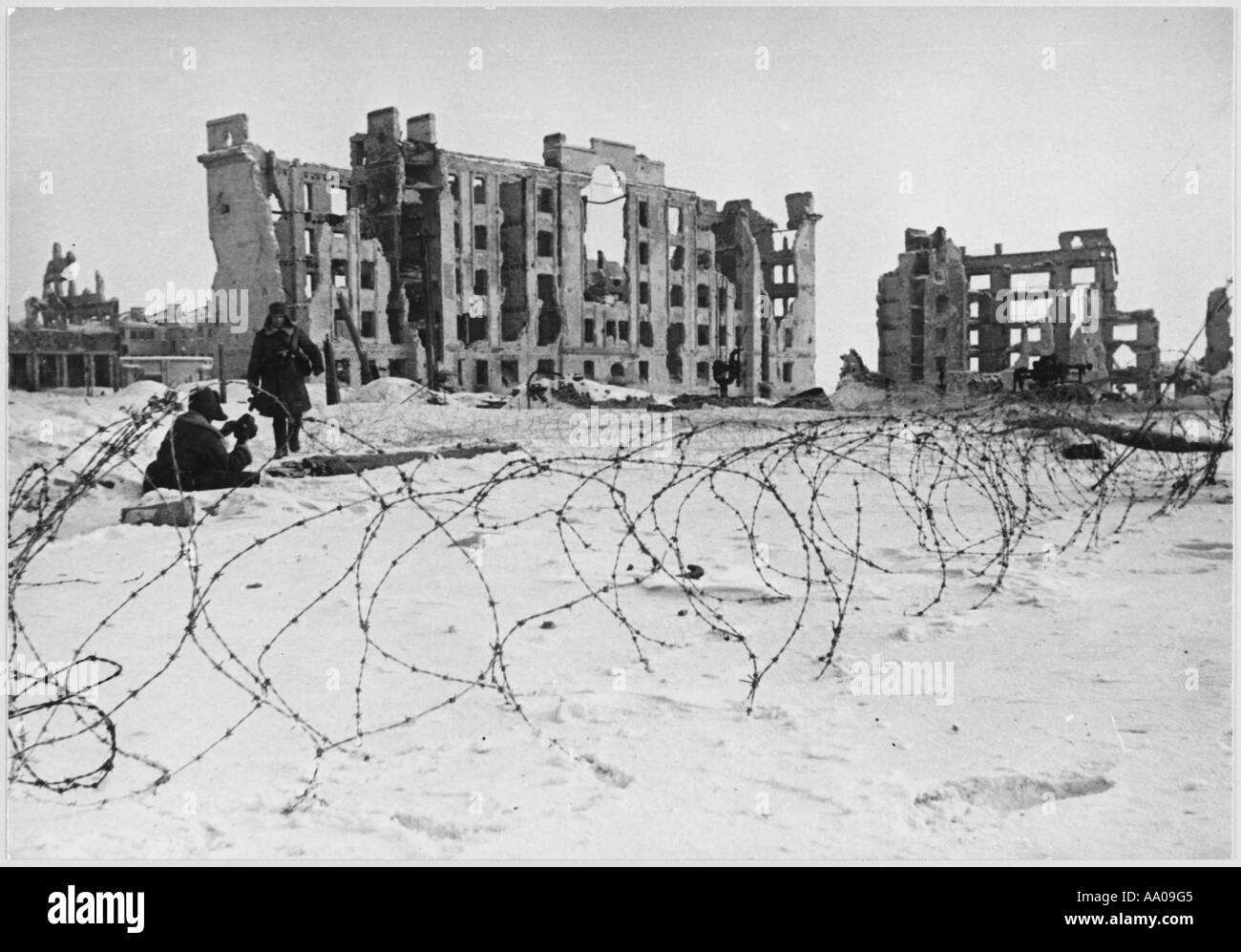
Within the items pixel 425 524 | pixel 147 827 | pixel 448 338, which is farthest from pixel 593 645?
pixel 448 338

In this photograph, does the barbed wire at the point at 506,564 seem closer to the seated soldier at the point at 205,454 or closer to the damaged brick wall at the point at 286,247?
the seated soldier at the point at 205,454

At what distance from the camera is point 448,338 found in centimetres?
1591

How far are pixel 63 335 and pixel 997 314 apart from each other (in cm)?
2554

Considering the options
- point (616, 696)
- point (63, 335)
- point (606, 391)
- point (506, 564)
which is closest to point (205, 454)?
point (63, 335)

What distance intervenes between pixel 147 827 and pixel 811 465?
10839 mm

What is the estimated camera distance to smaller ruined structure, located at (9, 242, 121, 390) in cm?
934

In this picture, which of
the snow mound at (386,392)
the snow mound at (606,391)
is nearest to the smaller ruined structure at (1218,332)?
the snow mound at (606,391)

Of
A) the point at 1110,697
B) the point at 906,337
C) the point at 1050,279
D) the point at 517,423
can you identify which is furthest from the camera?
the point at 1050,279

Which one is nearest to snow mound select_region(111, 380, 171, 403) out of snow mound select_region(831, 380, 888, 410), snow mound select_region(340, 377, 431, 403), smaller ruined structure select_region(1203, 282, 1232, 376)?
snow mound select_region(340, 377, 431, 403)

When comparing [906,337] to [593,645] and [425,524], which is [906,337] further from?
[593,645]

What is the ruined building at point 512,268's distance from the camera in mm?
13094

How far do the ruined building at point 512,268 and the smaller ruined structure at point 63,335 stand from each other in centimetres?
154

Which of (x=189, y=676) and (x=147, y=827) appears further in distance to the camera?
(x=189, y=676)

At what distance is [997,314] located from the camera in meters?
30.0
